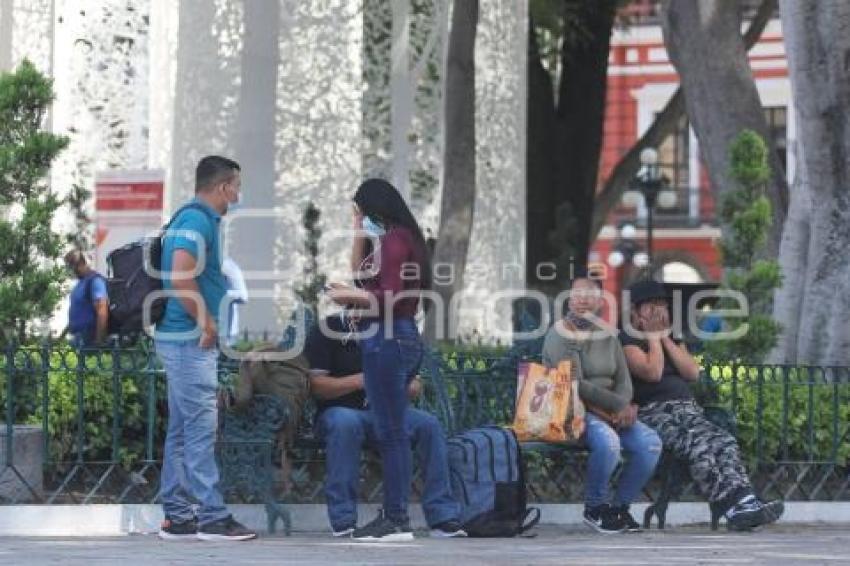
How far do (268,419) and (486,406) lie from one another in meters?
1.66

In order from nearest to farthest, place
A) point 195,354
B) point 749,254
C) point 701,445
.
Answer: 1. point 195,354
2. point 701,445
3. point 749,254

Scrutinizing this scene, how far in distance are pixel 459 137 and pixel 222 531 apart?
9317 millimetres

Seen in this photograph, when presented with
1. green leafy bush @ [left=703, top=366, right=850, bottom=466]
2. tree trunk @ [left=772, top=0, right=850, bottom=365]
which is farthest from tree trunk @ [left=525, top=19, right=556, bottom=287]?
green leafy bush @ [left=703, top=366, right=850, bottom=466]

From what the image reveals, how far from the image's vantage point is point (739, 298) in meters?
16.2

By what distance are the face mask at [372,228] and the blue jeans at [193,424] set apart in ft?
3.37

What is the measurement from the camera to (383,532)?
1252cm

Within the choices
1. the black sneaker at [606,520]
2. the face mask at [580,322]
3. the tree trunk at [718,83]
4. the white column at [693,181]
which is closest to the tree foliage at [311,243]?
the tree trunk at [718,83]

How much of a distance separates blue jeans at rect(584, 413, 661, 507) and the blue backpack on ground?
0.49 metres

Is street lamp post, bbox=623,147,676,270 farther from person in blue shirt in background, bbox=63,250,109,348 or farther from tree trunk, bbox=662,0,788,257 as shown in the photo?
person in blue shirt in background, bbox=63,250,109,348

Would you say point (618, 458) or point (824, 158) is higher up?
point (824, 158)

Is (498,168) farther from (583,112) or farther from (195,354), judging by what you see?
(195,354)

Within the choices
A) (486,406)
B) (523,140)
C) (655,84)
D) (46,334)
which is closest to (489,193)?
(523,140)

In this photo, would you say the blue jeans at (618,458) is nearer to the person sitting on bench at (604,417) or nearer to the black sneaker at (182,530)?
the person sitting on bench at (604,417)

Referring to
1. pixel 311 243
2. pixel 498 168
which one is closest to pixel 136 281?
pixel 311 243
